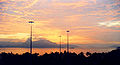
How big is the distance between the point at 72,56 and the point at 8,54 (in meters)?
12.9

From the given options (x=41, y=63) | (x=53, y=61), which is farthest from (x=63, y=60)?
(x=41, y=63)

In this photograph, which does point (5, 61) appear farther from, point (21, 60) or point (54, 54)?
point (54, 54)

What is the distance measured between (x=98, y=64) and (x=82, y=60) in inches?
128

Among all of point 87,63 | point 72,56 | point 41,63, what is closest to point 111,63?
point 87,63

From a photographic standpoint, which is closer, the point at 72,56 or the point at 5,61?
the point at 5,61

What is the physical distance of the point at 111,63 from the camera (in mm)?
36344

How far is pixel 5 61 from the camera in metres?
33.9

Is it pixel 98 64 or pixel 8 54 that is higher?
pixel 8 54

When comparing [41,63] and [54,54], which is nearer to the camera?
[41,63]

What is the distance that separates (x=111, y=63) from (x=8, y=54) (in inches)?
812

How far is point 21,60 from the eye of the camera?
3494 cm

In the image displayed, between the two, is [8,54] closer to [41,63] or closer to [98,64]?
[41,63]

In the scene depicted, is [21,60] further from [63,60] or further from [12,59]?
[63,60]

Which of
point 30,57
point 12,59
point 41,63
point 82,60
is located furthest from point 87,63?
point 12,59
